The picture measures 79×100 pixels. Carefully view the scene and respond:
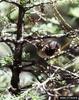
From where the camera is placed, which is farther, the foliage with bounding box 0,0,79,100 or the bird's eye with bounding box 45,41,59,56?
the bird's eye with bounding box 45,41,59,56

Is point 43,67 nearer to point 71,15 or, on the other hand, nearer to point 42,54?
point 42,54

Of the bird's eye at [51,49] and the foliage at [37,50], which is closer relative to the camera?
the foliage at [37,50]

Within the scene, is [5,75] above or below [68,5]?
below

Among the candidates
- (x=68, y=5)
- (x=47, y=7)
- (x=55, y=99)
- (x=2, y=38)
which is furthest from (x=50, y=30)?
(x=2, y=38)

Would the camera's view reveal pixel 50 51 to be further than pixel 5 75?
Yes

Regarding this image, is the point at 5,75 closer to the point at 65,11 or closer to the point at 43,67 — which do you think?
the point at 43,67

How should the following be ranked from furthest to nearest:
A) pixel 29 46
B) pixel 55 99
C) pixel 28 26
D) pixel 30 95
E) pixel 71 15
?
1. pixel 71 15
2. pixel 29 46
3. pixel 28 26
4. pixel 55 99
5. pixel 30 95

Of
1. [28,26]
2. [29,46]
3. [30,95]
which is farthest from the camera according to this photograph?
[29,46]

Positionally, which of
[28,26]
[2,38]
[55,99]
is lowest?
[55,99]

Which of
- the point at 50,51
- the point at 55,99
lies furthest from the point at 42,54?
the point at 55,99
